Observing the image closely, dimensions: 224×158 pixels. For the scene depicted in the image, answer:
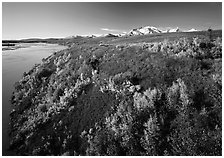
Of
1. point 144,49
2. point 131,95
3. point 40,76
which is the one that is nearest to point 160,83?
point 131,95

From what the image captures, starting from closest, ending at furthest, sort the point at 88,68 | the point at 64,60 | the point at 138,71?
the point at 138,71 < the point at 88,68 < the point at 64,60

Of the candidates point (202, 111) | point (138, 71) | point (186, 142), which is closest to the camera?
point (186, 142)

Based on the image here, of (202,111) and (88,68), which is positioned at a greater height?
(88,68)

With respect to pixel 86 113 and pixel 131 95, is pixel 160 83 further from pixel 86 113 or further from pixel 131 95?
pixel 86 113

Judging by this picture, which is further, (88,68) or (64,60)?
(64,60)

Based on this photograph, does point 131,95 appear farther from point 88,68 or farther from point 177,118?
point 88,68

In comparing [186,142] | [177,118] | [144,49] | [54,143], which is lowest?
[54,143]
